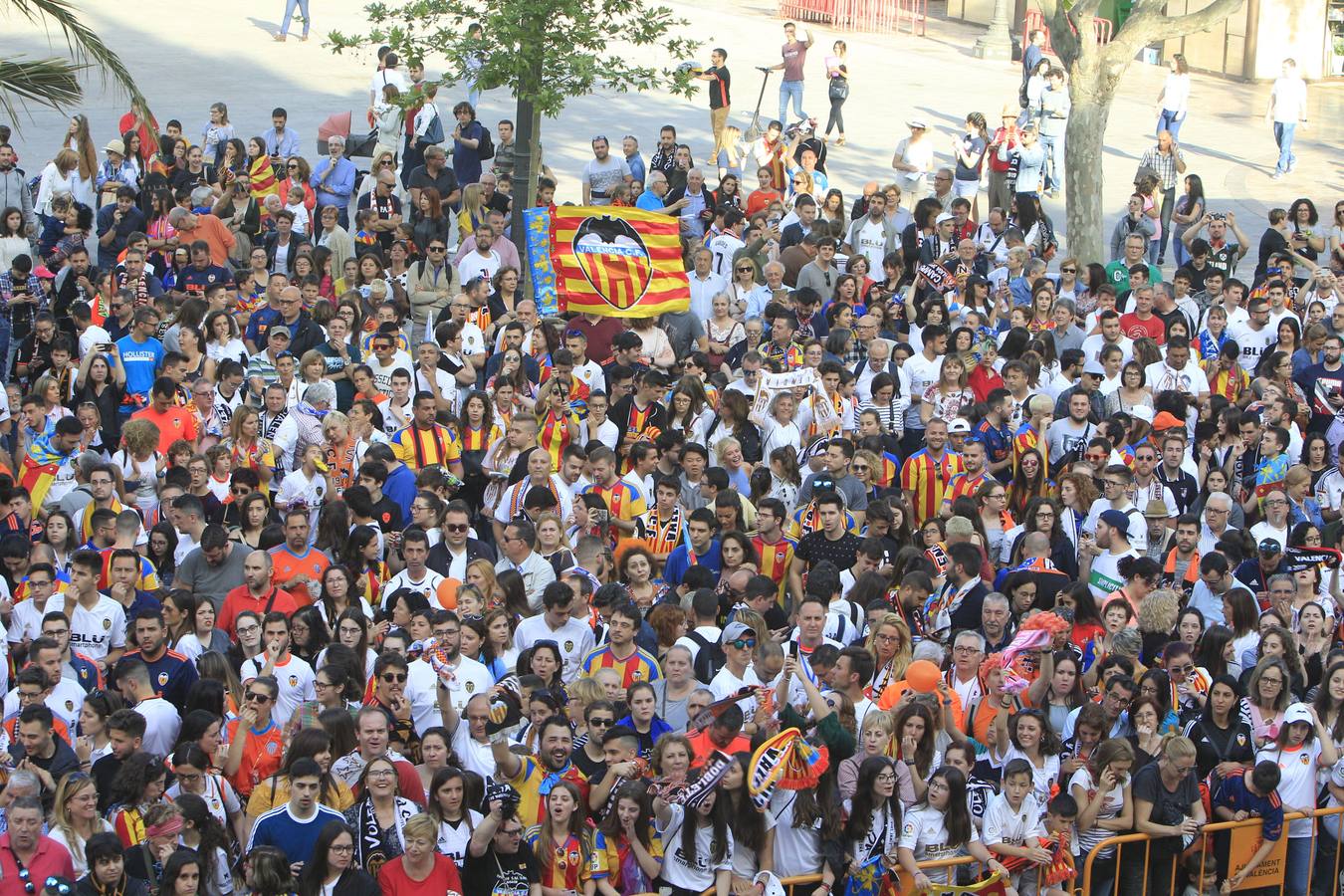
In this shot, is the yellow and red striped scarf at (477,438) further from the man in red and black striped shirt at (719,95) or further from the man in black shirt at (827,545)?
the man in red and black striped shirt at (719,95)

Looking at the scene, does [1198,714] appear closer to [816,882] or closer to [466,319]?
[816,882]

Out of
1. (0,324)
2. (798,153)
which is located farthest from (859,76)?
(0,324)

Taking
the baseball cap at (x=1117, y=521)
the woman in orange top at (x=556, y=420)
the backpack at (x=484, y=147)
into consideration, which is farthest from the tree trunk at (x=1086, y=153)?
the baseball cap at (x=1117, y=521)

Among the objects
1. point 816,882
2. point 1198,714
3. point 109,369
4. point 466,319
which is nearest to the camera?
point 816,882

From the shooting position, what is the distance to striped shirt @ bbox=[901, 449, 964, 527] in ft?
46.2

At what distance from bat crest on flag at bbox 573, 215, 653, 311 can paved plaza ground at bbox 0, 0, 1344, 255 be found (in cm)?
761

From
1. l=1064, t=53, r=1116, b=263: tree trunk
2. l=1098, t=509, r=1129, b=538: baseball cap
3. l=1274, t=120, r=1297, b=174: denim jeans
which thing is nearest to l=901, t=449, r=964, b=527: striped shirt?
l=1098, t=509, r=1129, b=538: baseball cap

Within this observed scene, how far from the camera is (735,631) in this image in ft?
35.6

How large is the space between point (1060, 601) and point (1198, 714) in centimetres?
125

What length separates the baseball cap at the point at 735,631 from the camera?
426 inches

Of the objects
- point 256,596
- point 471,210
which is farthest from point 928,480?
point 471,210

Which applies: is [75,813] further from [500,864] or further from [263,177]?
[263,177]

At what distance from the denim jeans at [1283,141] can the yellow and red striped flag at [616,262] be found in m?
13.3

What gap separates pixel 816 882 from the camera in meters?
9.72
